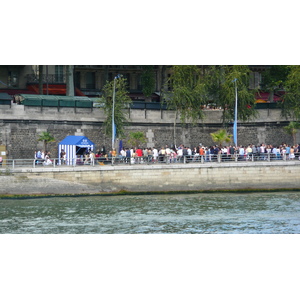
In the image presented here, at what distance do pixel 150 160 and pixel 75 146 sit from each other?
4.28 metres

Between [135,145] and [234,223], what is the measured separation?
16012 mm

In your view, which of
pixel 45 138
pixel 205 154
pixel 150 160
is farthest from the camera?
pixel 45 138

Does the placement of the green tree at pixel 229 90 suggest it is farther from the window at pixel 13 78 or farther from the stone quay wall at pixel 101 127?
the window at pixel 13 78

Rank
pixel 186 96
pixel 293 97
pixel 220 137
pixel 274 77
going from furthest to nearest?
pixel 274 77 < pixel 293 97 < pixel 186 96 < pixel 220 137

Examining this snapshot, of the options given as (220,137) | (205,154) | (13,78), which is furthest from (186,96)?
(13,78)

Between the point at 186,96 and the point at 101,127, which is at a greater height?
the point at 186,96

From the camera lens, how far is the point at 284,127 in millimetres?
50125

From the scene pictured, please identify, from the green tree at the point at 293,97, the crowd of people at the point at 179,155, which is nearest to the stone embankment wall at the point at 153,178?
the crowd of people at the point at 179,155

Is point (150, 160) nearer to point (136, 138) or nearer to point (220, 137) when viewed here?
point (136, 138)

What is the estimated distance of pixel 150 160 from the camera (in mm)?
42719

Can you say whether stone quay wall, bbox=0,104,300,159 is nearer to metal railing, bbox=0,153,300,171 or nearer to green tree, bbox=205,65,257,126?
green tree, bbox=205,65,257,126

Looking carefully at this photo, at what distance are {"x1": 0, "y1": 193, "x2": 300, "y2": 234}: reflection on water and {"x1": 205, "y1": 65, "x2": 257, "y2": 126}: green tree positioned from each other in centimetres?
982
